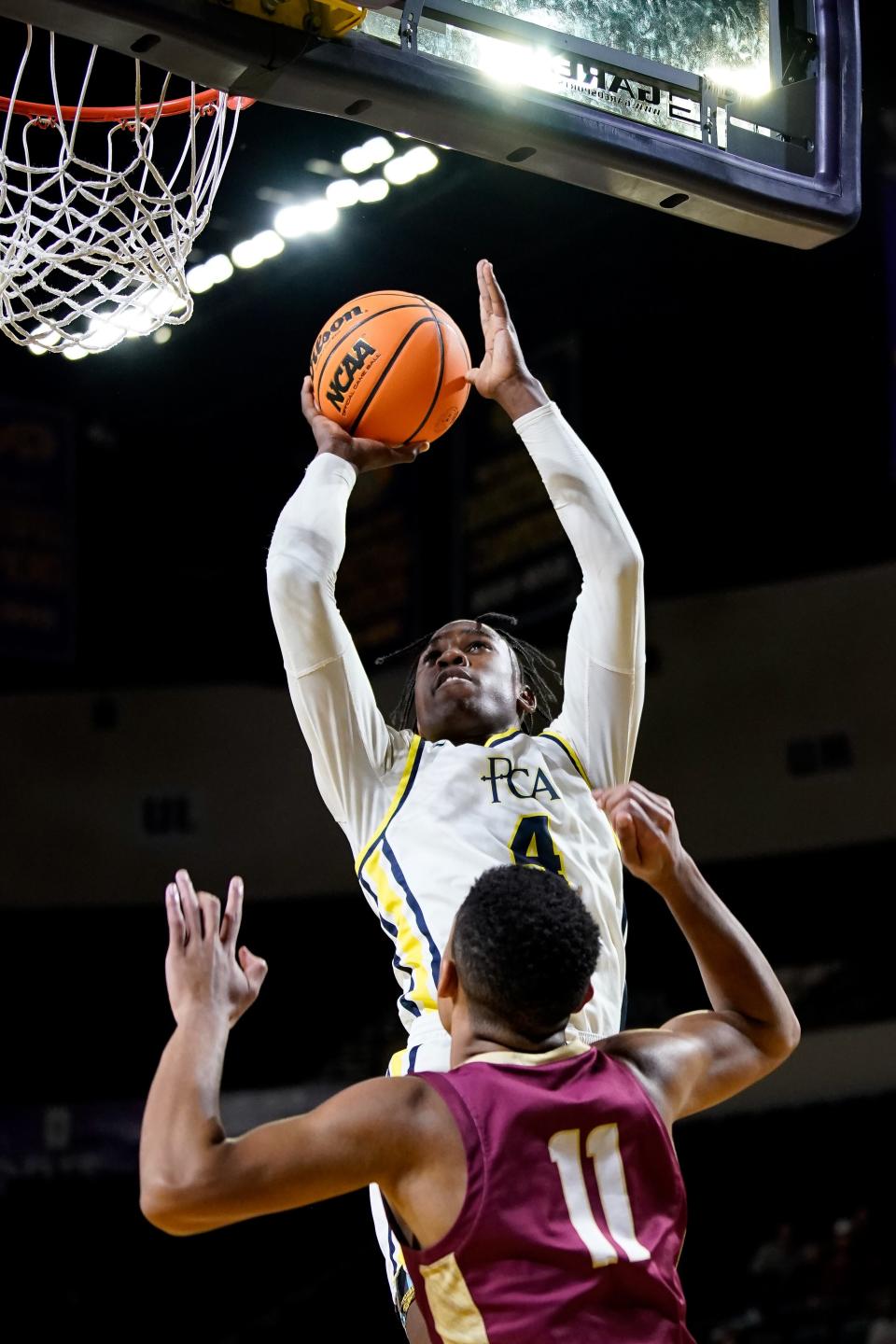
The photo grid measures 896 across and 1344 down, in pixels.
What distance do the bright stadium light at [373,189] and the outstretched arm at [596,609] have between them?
678 centimetres

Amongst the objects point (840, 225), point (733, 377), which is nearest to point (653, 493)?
point (733, 377)

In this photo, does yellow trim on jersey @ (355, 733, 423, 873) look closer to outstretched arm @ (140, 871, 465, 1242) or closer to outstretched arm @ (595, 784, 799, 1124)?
outstretched arm @ (595, 784, 799, 1124)

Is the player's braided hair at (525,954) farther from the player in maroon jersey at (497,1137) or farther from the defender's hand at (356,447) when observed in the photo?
A: the defender's hand at (356,447)

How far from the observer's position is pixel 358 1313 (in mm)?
11852

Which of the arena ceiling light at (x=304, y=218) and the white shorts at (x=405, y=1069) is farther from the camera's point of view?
the arena ceiling light at (x=304, y=218)

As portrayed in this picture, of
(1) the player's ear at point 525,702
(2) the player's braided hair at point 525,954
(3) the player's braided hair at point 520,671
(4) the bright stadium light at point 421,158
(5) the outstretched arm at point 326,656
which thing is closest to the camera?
(2) the player's braided hair at point 525,954

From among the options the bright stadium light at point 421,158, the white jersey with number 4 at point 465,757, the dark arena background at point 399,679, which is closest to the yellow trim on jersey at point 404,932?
the white jersey with number 4 at point 465,757

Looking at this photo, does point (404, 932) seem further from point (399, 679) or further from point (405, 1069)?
point (399, 679)

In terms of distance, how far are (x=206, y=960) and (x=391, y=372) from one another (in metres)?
1.75

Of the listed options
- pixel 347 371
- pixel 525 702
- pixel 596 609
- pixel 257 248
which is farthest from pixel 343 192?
pixel 596 609

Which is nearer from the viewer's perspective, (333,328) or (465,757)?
(465,757)

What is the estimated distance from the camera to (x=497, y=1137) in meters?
2.18

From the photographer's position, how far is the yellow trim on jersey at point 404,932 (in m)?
3.28

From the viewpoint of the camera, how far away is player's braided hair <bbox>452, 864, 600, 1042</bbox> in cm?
226
